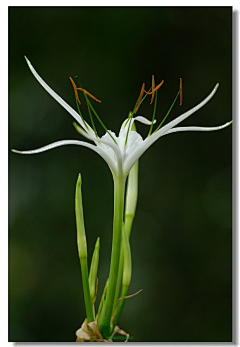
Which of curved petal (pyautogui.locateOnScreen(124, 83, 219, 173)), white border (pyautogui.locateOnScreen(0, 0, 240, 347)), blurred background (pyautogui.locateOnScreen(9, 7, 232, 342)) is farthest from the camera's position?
blurred background (pyautogui.locateOnScreen(9, 7, 232, 342))

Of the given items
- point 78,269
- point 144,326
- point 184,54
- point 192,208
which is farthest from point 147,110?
point 144,326

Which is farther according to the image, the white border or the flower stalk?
the white border

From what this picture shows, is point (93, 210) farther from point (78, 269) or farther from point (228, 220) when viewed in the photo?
point (228, 220)

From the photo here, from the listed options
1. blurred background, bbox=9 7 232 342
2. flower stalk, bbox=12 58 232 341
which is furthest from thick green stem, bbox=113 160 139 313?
blurred background, bbox=9 7 232 342

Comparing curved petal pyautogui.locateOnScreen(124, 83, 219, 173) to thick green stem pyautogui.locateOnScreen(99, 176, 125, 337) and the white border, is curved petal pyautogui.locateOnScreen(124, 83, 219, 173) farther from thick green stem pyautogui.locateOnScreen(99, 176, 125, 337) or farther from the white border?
the white border

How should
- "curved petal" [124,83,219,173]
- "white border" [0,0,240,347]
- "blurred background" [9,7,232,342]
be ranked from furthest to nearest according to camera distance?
"blurred background" [9,7,232,342] → "white border" [0,0,240,347] → "curved petal" [124,83,219,173]
